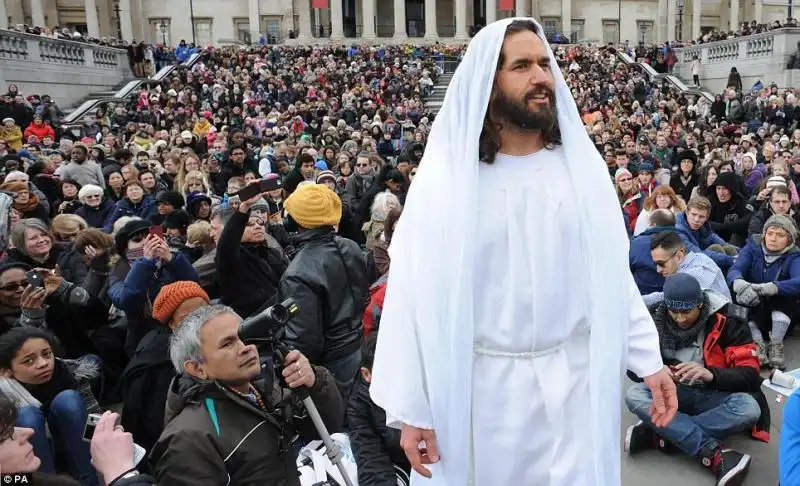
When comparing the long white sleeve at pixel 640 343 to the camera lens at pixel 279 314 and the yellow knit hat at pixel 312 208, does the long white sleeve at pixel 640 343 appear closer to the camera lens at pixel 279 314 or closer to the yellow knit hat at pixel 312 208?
the camera lens at pixel 279 314

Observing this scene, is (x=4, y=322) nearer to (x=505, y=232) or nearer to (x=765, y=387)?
(x=505, y=232)

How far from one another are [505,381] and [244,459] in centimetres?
110

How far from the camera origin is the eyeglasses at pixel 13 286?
450 centimetres

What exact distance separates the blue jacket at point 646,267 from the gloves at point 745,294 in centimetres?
71

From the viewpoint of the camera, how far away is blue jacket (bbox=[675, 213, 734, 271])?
6.54 meters

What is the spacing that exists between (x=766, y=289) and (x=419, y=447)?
16.3ft

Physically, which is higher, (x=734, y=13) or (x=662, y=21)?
(x=734, y=13)

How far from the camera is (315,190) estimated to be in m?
4.22

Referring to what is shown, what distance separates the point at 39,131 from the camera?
15.9 m

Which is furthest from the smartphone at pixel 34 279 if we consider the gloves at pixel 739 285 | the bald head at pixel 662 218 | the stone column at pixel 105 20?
the stone column at pixel 105 20

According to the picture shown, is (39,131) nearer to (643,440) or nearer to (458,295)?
(643,440)

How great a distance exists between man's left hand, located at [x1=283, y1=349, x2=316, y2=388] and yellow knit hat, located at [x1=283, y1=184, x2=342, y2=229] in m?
1.67

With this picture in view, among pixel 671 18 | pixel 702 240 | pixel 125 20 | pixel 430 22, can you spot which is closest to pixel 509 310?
pixel 702 240

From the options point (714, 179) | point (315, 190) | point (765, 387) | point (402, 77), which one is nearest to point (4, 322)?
point (315, 190)
